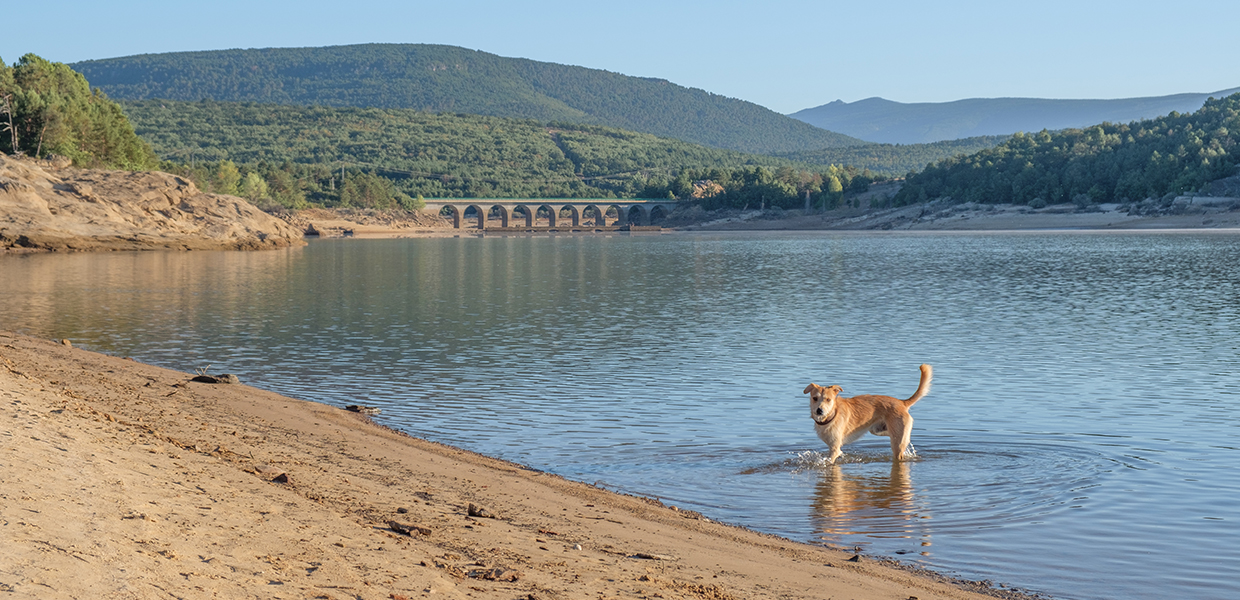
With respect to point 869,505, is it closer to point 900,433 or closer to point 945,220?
point 900,433

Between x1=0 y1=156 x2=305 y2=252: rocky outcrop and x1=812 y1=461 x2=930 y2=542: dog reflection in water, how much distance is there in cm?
7238

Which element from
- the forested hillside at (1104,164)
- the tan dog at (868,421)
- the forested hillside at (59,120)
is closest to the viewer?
the tan dog at (868,421)

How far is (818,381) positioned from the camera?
20.6 metres

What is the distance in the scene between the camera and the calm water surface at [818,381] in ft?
36.0

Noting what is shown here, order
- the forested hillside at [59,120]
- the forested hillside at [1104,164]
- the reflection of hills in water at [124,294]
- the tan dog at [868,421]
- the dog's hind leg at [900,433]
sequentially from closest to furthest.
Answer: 1. the tan dog at [868,421]
2. the dog's hind leg at [900,433]
3. the reflection of hills in water at [124,294]
4. the forested hillside at [59,120]
5. the forested hillside at [1104,164]

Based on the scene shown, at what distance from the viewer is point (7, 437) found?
9461mm

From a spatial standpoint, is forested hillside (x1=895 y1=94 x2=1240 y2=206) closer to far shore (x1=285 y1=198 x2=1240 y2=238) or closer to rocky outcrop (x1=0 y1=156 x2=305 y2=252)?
far shore (x1=285 y1=198 x2=1240 y2=238)

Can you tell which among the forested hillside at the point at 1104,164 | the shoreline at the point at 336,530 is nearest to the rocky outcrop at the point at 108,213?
the shoreline at the point at 336,530

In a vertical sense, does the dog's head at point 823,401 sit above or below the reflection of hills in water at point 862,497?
above

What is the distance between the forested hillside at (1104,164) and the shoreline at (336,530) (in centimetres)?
13556

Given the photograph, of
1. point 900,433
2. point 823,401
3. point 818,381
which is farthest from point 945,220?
point 823,401

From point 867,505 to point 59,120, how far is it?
92218mm

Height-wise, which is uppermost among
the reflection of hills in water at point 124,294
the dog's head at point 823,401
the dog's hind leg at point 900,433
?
the dog's head at point 823,401

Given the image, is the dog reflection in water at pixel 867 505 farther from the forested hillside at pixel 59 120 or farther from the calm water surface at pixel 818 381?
the forested hillside at pixel 59 120
